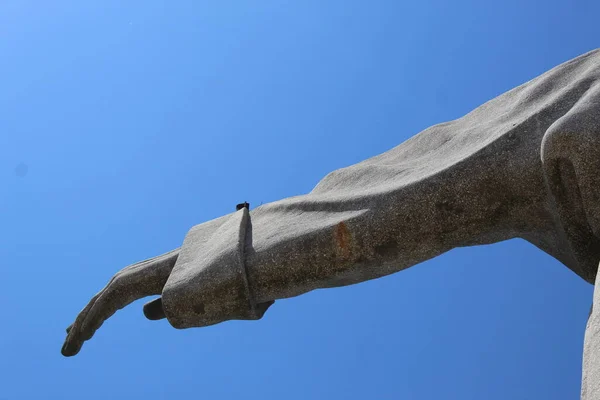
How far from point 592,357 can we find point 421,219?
1270 mm

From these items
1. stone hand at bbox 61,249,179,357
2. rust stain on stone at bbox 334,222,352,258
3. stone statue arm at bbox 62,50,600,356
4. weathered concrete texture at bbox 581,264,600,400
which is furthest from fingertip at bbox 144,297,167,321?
weathered concrete texture at bbox 581,264,600,400

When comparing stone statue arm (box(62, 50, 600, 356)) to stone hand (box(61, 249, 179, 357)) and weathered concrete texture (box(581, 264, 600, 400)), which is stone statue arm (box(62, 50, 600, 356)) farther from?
weathered concrete texture (box(581, 264, 600, 400))

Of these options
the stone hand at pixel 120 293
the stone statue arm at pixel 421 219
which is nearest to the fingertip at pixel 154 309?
the stone statue arm at pixel 421 219

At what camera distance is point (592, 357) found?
378 centimetres

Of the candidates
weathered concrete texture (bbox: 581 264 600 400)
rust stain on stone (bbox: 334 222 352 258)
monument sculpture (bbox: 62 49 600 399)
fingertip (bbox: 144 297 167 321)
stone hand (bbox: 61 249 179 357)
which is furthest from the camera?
stone hand (bbox: 61 249 179 357)

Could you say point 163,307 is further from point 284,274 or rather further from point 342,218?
point 342,218

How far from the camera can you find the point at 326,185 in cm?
587

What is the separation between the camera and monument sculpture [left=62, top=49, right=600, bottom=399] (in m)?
4.53

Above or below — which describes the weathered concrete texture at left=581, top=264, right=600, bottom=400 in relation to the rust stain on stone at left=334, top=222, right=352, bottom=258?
below

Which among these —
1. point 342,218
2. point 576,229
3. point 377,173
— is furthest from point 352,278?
point 576,229

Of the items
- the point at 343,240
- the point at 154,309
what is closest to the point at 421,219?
the point at 343,240

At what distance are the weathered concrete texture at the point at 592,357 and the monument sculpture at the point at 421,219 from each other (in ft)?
0.24

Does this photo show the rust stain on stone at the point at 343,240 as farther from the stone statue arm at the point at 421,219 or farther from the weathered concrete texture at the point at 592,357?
the weathered concrete texture at the point at 592,357

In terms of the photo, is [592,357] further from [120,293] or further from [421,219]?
[120,293]
